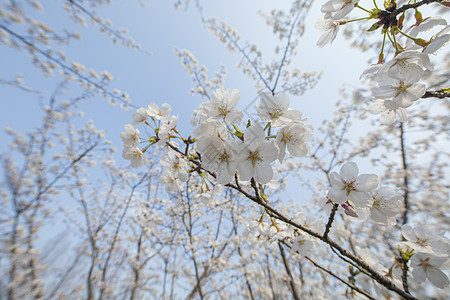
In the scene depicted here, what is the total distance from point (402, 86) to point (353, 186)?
610 mm

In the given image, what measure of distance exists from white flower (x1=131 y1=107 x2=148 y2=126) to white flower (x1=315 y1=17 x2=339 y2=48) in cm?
129

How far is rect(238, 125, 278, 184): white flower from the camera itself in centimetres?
91

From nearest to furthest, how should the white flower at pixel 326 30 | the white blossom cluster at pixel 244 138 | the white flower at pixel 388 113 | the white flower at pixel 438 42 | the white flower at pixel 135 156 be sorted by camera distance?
the white flower at pixel 438 42 → the white blossom cluster at pixel 244 138 → the white flower at pixel 326 30 → the white flower at pixel 388 113 → the white flower at pixel 135 156

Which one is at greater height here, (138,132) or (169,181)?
(138,132)

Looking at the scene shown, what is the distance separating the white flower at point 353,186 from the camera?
107cm

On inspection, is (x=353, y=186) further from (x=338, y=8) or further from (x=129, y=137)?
(x=129, y=137)

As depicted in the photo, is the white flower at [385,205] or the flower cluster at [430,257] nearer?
the white flower at [385,205]

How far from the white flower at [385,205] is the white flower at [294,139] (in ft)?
1.68

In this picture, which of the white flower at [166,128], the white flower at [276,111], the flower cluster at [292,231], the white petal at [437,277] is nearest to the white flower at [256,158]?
the white flower at [276,111]

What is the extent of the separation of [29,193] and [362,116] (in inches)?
403

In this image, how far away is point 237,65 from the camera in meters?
6.33

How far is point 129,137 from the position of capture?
1.36 meters

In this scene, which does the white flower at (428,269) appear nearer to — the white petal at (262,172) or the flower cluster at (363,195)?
the flower cluster at (363,195)

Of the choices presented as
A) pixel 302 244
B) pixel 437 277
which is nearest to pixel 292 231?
pixel 302 244
